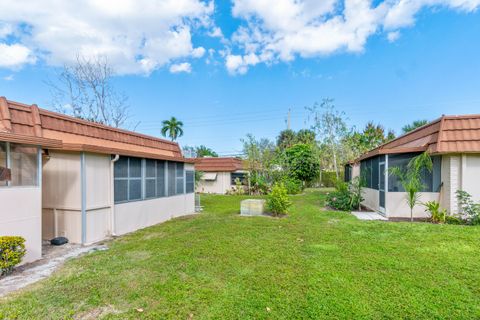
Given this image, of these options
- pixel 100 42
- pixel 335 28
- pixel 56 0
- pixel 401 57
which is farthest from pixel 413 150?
pixel 100 42

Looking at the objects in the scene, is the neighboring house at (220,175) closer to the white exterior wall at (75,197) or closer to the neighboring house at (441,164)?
the neighboring house at (441,164)

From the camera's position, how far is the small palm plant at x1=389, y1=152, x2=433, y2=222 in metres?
9.12

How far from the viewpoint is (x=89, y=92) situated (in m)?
17.8

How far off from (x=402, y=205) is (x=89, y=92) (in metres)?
19.8

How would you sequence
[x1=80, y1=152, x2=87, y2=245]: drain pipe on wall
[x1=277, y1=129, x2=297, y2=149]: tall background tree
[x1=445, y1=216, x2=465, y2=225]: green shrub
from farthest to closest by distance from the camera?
[x1=277, y1=129, x2=297, y2=149]: tall background tree → [x1=445, y1=216, x2=465, y2=225]: green shrub → [x1=80, y1=152, x2=87, y2=245]: drain pipe on wall

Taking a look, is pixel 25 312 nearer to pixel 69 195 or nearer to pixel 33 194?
pixel 33 194

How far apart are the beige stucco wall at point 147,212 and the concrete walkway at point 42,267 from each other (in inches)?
58.1

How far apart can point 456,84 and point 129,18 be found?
20.2 m

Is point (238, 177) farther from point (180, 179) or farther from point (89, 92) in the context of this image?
point (89, 92)

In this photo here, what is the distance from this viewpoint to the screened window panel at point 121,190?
A: 752cm

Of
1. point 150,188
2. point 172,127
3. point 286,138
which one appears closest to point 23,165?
point 150,188

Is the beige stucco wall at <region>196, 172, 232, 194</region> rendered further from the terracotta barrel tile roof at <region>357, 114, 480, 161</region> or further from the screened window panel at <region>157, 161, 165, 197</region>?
the terracotta barrel tile roof at <region>357, 114, 480, 161</region>

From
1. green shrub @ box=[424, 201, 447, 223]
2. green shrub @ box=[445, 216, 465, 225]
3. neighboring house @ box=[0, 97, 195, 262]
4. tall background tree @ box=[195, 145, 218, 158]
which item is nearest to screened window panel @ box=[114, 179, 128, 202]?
neighboring house @ box=[0, 97, 195, 262]

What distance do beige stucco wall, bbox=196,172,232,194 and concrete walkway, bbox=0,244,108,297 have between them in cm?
1648
